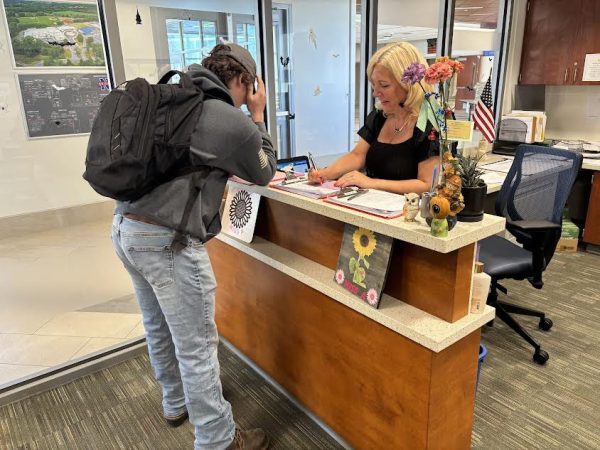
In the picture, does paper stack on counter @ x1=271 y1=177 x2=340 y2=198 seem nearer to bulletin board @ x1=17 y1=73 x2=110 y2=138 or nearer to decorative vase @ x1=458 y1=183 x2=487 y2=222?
decorative vase @ x1=458 y1=183 x2=487 y2=222

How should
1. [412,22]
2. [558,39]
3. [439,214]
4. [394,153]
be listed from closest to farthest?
[439,214] < [394,153] < [558,39] < [412,22]

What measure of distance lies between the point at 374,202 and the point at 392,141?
574 mm

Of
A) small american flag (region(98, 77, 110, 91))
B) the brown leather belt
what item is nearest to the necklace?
the brown leather belt

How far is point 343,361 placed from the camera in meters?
1.68

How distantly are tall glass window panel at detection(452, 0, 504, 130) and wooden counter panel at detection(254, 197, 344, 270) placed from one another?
9.52ft

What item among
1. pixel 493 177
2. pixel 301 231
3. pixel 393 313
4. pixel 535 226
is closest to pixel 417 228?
pixel 393 313

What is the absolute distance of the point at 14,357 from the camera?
2555 mm

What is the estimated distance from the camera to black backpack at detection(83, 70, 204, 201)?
126cm

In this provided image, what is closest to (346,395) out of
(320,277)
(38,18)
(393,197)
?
(320,277)

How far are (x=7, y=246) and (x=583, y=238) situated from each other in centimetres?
471

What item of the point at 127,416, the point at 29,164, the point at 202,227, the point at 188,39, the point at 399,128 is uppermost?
the point at 188,39

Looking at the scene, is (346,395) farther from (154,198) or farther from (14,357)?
(14,357)

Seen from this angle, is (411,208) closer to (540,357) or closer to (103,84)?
(540,357)

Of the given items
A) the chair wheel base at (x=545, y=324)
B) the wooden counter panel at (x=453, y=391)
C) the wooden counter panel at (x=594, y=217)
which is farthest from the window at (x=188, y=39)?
the wooden counter panel at (x=594, y=217)
